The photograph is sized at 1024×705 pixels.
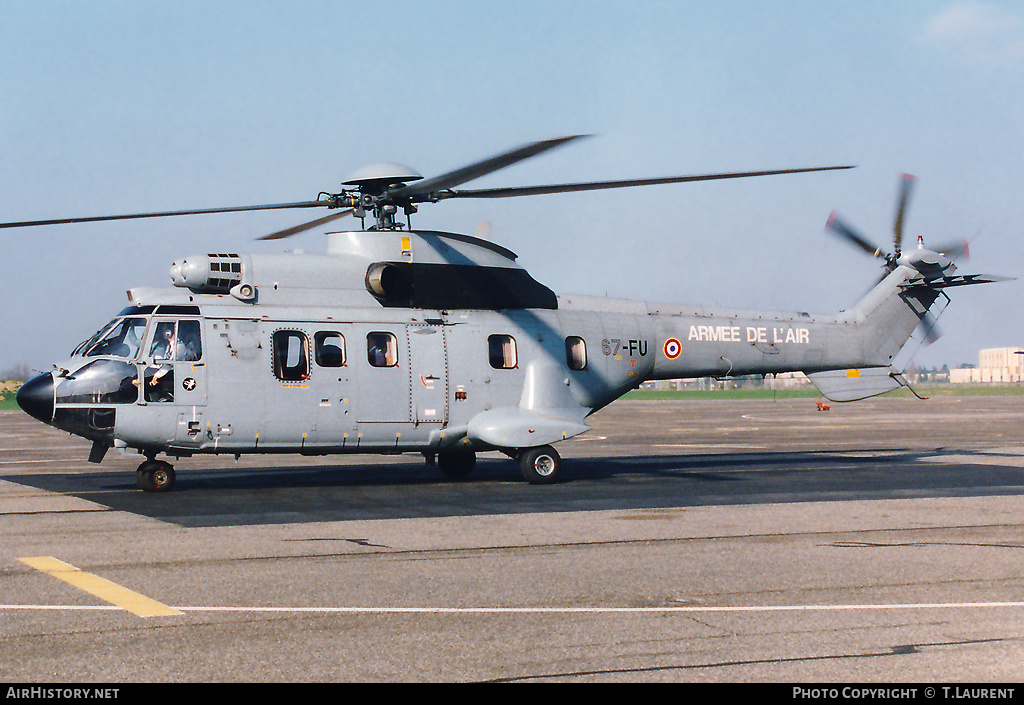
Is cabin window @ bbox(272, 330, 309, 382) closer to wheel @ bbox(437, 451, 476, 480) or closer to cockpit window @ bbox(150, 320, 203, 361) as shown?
cockpit window @ bbox(150, 320, 203, 361)

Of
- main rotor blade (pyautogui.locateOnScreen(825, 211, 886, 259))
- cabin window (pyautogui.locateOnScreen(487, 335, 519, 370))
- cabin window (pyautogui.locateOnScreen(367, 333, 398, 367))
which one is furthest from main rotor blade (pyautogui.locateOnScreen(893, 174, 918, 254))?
cabin window (pyautogui.locateOnScreen(367, 333, 398, 367))

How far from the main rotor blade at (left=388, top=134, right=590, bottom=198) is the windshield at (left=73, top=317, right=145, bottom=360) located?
5107mm

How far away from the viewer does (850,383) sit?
81.1 ft

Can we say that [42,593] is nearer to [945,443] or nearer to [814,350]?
[814,350]

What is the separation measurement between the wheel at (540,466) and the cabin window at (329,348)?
4139 millimetres

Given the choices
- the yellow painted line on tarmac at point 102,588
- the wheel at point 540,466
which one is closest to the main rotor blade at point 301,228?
the wheel at point 540,466

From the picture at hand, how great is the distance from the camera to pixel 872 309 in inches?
992

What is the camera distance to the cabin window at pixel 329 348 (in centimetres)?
1889

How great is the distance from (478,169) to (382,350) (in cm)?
492

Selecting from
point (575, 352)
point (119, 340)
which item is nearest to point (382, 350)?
point (575, 352)

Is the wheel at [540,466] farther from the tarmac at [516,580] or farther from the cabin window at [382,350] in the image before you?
the cabin window at [382,350]

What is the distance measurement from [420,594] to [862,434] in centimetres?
3461

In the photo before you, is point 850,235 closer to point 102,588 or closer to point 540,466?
point 540,466
